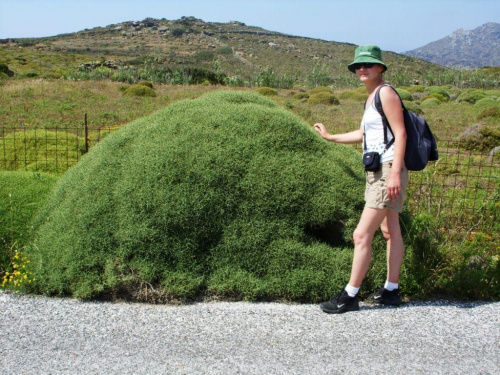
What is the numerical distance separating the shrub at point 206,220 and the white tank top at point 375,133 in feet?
2.57

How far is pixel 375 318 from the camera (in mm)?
3773

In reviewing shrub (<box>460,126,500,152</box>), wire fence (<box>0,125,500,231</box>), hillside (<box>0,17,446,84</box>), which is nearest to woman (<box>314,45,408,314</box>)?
wire fence (<box>0,125,500,231</box>)

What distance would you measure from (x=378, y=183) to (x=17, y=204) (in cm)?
361

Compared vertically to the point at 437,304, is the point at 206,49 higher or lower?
higher

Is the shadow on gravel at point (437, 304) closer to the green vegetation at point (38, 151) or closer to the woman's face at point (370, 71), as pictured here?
the woman's face at point (370, 71)

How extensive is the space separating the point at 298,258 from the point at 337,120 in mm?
15283

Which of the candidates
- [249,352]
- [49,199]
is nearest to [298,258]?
[249,352]

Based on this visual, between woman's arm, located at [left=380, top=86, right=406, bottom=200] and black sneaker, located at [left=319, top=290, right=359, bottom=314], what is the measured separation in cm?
89

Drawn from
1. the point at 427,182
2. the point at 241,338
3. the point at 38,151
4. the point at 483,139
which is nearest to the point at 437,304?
the point at 241,338

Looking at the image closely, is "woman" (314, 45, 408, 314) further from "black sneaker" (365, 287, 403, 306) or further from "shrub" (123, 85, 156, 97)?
"shrub" (123, 85, 156, 97)

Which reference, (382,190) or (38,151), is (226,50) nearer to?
(38,151)

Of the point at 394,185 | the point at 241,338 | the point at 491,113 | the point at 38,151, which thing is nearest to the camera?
the point at 241,338

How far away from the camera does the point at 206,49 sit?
89375 mm

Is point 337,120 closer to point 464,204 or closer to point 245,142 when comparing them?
point 464,204
